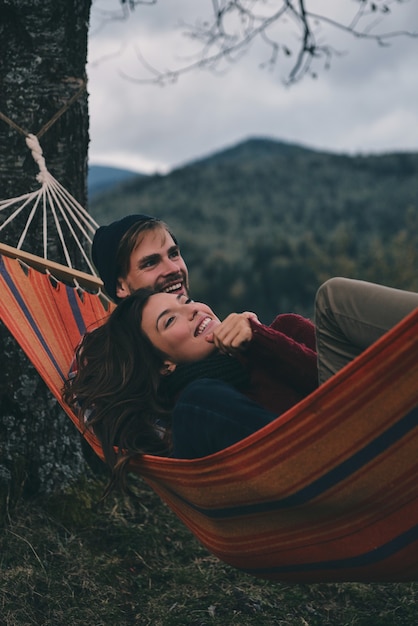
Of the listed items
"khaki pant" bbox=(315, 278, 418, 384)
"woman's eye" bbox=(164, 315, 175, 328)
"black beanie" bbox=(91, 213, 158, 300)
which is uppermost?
"black beanie" bbox=(91, 213, 158, 300)

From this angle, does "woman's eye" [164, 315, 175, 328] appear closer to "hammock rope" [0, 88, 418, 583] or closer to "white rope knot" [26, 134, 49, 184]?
"hammock rope" [0, 88, 418, 583]

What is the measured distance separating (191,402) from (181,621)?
0.84 m

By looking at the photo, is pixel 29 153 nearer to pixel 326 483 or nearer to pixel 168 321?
pixel 168 321

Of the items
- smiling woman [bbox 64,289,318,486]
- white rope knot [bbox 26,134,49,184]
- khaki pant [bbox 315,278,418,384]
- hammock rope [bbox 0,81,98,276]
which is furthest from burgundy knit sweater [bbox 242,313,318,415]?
white rope knot [bbox 26,134,49,184]

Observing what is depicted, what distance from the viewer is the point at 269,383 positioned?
5.92ft

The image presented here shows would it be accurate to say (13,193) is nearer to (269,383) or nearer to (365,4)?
(269,383)

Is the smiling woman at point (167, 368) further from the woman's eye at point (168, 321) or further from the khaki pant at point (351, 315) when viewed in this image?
the khaki pant at point (351, 315)

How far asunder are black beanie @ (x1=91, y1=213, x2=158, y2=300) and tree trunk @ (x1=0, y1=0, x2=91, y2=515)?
1.34 feet

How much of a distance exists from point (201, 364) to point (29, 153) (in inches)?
46.7

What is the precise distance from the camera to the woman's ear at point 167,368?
190cm

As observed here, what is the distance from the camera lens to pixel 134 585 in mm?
2297

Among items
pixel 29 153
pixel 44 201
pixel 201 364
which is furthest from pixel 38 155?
pixel 201 364

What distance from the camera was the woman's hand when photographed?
5.55 feet

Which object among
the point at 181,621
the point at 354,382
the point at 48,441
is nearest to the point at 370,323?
the point at 354,382
